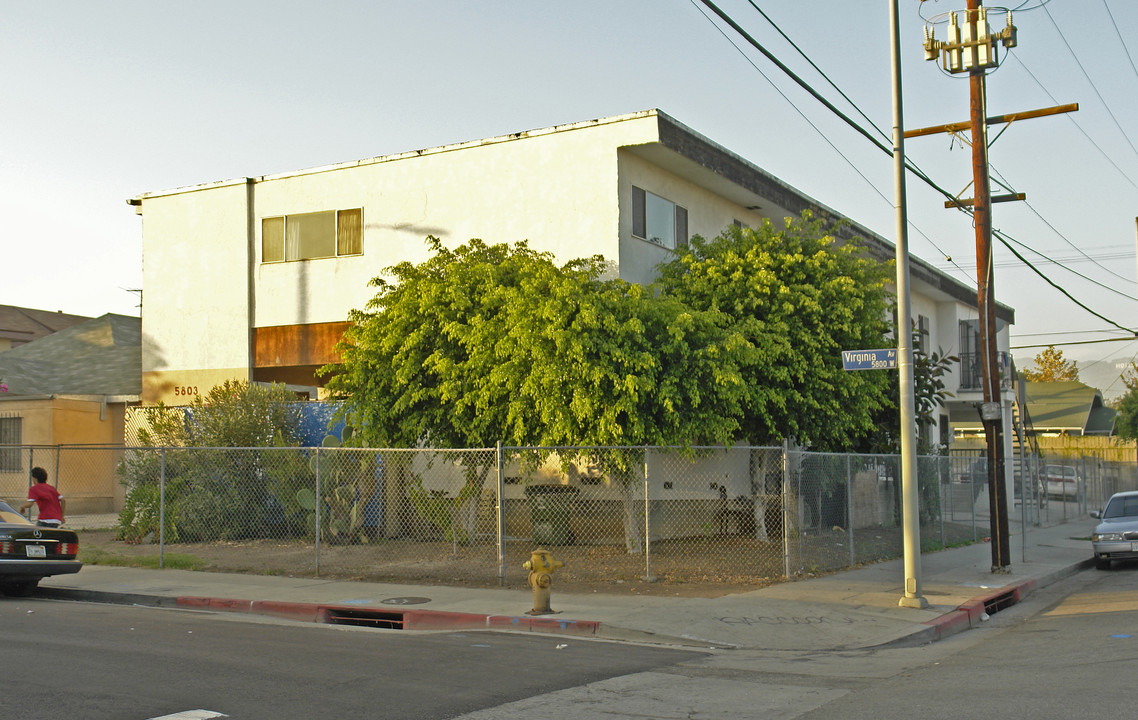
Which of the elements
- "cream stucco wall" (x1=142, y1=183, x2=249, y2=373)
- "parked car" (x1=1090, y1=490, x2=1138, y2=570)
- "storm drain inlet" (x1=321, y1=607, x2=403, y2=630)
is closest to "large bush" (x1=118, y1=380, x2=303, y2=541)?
"cream stucco wall" (x1=142, y1=183, x2=249, y2=373)

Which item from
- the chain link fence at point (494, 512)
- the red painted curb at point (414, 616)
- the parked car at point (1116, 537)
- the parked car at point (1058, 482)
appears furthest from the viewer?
the parked car at point (1058, 482)

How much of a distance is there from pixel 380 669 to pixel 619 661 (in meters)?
2.20

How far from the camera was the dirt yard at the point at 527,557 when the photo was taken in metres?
14.3

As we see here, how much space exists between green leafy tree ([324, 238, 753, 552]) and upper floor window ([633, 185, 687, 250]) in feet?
8.49

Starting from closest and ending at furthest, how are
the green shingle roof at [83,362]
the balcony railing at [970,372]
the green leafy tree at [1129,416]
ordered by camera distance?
1. the green shingle roof at [83,362]
2. the balcony railing at [970,372]
3. the green leafy tree at [1129,416]

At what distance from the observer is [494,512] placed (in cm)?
1822

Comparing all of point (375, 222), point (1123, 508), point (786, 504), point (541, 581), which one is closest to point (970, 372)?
point (1123, 508)

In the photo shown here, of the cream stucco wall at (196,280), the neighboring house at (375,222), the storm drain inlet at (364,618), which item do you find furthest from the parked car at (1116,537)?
the cream stucco wall at (196,280)

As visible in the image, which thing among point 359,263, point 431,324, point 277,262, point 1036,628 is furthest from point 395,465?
point 1036,628

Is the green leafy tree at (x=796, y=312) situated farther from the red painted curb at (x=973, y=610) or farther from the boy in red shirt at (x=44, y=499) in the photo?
the boy in red shirt at (x=44, y=499)

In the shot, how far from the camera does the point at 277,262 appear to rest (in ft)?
77.3

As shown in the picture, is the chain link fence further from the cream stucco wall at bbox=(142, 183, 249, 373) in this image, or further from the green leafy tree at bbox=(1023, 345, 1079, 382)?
the green leafy tree at bbox=(1023, 345, 1079, 382)

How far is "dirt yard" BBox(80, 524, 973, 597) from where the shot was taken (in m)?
14.3

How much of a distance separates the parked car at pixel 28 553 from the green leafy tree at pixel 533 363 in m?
5.39
